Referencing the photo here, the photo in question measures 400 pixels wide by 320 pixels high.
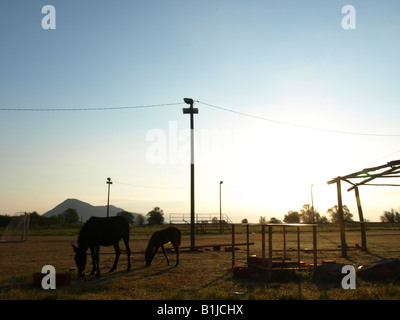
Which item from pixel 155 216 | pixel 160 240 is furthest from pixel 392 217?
pixel 160 240

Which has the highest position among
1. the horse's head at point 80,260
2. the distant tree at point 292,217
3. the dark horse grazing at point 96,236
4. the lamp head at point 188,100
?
the lamp head at point 188,100

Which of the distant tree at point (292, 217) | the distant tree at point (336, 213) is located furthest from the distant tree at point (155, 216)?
the distant tree at point (336, 213)

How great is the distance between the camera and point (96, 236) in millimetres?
12203

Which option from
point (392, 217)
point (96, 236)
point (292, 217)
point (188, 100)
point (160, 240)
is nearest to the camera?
point (96, 236)

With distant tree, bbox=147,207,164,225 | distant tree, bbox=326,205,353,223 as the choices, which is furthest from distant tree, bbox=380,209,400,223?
distant tree, bbox=147,207,164,225

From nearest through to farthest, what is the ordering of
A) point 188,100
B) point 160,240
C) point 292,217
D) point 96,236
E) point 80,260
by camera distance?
point 80,260
point 96,236
point 160,240
point 188,100
point 292,217

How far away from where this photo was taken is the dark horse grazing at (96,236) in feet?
38.2

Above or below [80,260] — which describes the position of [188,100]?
above

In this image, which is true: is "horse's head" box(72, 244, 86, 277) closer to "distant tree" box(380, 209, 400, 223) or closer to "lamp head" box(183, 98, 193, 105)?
"lamp head" box(183, 98, 193, 105)

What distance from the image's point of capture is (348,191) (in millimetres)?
19703

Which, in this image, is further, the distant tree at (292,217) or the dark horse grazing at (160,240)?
the distant tree at (292,217)

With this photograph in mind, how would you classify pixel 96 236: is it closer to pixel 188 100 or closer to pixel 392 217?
pixel 188 100

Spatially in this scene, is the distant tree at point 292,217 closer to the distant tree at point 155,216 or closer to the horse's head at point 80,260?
the distant tree at point 155,216
